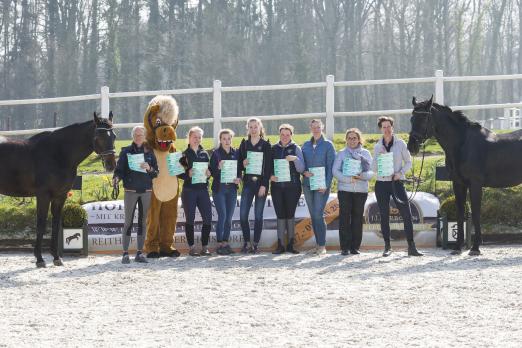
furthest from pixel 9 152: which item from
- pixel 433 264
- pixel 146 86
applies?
pixel 146 86

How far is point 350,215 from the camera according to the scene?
1019cm

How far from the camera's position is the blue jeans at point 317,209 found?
1021 cm

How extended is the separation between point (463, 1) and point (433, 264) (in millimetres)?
39152

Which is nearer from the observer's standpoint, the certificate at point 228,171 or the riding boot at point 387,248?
the riding boot at point 387,248

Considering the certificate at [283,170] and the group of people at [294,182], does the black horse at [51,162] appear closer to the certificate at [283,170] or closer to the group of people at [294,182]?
the group of people at [294,182]

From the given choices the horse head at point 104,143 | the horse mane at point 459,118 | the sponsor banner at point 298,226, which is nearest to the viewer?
the horse head at point 104,143

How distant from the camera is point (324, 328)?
579 centimetres

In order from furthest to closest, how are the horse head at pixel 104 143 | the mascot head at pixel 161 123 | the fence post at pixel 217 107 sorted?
the fence post at pixel 217 107, the mascot head at pixel 161 123, the horse head at pixel 104 143

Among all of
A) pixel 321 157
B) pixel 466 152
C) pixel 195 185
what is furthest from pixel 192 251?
pixel 466 152

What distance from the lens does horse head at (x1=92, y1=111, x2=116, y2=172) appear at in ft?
31.0

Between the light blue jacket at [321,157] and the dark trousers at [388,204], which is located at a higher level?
the light blue jacket at [321,157]

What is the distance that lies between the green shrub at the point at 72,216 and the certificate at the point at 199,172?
155 cm

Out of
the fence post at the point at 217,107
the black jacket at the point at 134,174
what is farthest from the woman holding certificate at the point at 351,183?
the fence post at the point at 217,107

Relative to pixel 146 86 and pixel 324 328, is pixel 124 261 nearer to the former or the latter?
pixel 324 328
